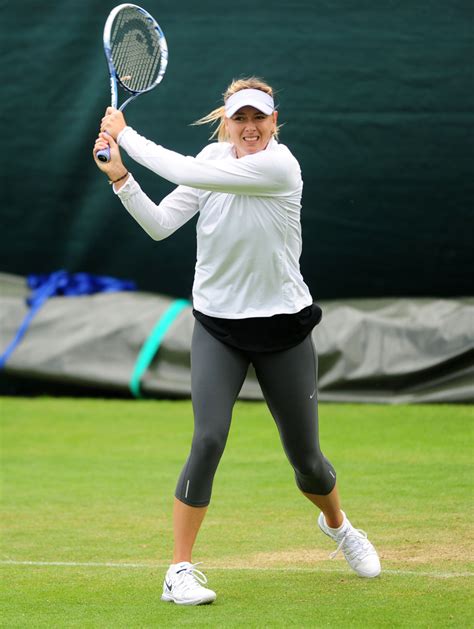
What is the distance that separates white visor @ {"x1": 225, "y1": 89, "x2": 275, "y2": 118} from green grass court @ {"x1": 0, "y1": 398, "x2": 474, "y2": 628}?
5.77 feet

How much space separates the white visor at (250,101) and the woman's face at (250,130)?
1.4 inches

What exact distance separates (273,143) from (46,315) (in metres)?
5.99

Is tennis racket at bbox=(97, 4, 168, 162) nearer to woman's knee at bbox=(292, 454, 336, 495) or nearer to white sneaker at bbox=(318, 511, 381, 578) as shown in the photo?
A: woman's knee at bbox=(292, 454, 336, 495)

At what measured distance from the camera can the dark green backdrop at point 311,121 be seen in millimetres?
9906

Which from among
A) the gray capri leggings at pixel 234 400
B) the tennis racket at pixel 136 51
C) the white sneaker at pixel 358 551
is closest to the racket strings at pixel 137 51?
the tennis racket at pixel 136 51

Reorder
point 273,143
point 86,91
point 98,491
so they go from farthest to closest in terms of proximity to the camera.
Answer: point 86,91 < point 98,491 < point 273,143

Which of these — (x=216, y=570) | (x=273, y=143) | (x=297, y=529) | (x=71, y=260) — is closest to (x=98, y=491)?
(x=297, y=529)

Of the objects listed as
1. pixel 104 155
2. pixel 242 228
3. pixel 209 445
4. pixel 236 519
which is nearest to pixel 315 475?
pixel 209 445

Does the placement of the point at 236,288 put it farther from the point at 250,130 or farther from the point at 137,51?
the point at 137,51

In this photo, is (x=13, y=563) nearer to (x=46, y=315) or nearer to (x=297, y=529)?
(x=297, y=529)

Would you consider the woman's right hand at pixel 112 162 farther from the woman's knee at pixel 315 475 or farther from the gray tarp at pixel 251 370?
the gray tarp at pixel 251 370

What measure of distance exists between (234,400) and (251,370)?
Answer: 5.26m

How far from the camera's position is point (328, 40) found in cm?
997

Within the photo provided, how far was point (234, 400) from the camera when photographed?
15.2 feet
